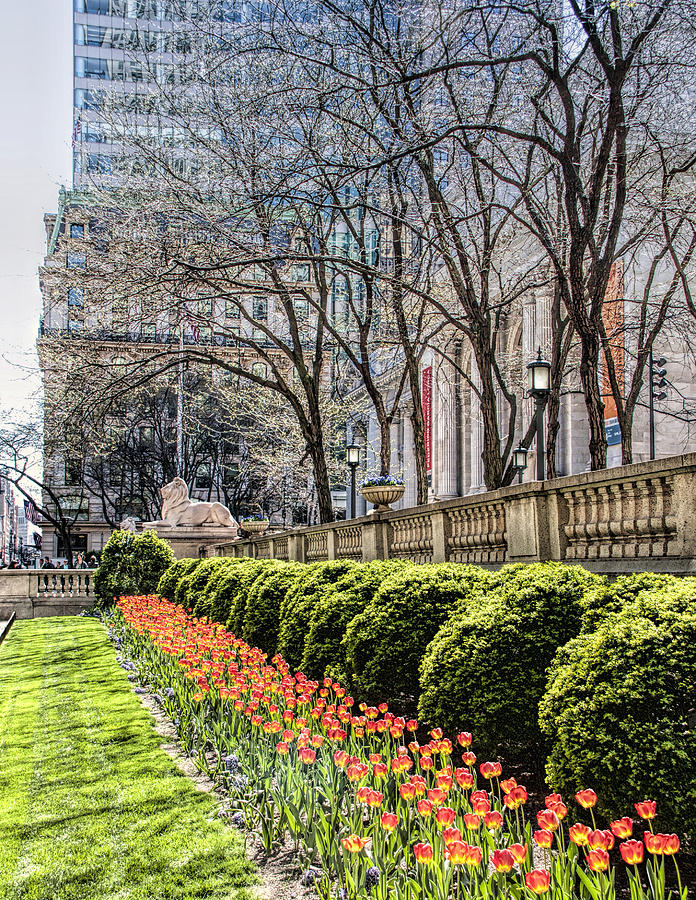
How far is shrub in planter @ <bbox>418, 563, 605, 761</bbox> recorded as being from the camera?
5918mm

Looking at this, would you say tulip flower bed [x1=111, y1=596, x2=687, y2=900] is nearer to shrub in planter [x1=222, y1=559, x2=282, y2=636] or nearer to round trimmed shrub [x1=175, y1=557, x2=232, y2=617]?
shrub in planter [x1=222, y1=559, x2=282, y2=636]

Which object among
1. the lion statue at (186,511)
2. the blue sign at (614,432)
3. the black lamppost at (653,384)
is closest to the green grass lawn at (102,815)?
the black lamppost at (653,384)

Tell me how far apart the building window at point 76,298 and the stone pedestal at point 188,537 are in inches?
473

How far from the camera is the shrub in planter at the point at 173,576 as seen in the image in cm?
2173

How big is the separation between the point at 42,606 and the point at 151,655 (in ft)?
60.4

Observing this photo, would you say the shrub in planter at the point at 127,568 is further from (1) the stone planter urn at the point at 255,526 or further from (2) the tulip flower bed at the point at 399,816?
(2) the tulip flower bed at the point at 399,816

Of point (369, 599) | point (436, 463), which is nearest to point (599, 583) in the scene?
point (369, 599)

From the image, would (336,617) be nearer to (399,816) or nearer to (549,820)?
(399,816)

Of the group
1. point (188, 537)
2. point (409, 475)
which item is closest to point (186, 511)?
point (188, 537)

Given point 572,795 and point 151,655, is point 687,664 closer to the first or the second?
point 572,795

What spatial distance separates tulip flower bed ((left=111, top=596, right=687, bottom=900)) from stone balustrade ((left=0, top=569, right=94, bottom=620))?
2177cm

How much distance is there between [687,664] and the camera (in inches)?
171

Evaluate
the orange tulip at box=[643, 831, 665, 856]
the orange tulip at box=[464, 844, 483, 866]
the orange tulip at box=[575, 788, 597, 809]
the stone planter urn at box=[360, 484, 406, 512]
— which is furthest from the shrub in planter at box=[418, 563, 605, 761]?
the stone planter urn at box=[360, 484, 406, 512]

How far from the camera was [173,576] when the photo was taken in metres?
22.5
